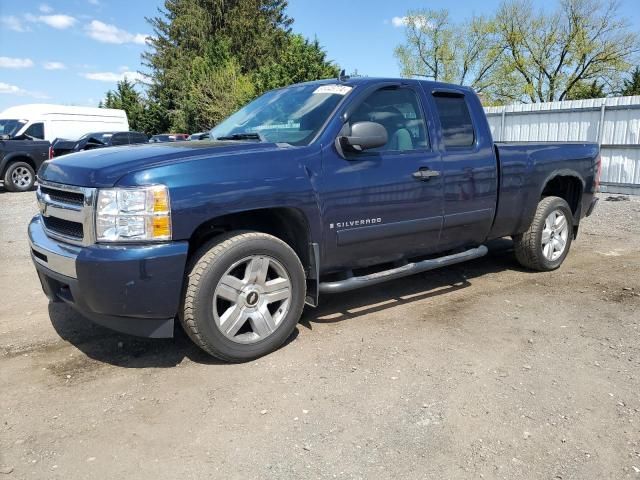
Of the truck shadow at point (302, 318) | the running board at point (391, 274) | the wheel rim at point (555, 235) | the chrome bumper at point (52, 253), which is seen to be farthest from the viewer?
the wheel rim at point (555, 235)

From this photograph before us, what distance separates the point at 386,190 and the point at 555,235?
2.80 metres

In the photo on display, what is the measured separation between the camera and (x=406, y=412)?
3049 mm

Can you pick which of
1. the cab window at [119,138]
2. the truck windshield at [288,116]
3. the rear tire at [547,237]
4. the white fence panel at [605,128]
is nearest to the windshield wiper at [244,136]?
the truck windshield at [288,116]

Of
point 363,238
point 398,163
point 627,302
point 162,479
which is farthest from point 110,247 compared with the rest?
point 627,302

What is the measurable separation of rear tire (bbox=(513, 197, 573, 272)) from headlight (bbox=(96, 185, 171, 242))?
4009 mm

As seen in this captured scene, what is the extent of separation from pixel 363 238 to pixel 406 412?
4.84 feet

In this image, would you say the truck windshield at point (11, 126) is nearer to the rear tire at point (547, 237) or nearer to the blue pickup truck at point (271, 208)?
the blue pickup truck at point (271, 208)

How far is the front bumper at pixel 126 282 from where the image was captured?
10.3 ft

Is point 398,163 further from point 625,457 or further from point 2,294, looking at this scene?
point 2,294

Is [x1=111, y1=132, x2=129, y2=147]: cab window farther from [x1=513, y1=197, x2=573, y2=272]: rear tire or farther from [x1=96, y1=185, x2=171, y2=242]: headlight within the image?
[x1=96, y1=185, x2=171, y2=242]: headlight

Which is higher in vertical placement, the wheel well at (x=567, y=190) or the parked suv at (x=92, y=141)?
the parked suv at (x=92, y=141)

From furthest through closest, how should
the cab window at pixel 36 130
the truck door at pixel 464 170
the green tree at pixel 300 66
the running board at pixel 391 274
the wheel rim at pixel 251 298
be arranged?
the green tree at pixel 300 66, the cab window at pixel 36 130, the truck door at pixel 464 170, the running board at pixel 391 274, the wheel rim at pixel 251 298

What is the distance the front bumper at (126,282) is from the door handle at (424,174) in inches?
78.4

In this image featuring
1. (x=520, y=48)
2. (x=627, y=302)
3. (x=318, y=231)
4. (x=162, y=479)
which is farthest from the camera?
(x=520, y=48)
